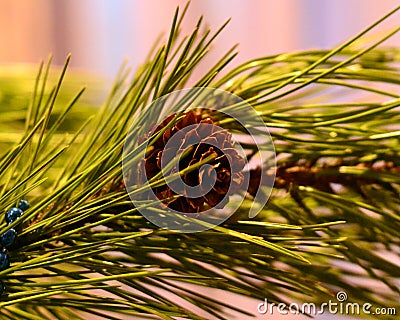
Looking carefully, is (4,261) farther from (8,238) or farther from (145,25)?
(145,25)

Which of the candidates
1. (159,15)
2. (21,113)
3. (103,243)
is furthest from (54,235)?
(159,15)

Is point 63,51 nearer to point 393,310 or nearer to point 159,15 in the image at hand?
point 159,15

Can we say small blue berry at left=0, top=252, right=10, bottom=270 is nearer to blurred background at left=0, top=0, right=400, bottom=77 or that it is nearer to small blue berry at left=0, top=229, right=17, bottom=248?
small blue berry at left=0, top=229, right=17, bottom=248

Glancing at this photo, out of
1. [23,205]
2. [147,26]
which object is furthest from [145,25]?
[23,205]

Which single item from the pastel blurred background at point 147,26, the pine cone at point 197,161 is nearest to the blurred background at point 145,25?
the pastel blurred background at point 147,26

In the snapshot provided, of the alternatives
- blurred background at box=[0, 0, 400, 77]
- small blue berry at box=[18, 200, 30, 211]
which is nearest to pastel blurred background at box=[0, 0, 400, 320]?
blurred background at box=[0, 0, 400, 77]
